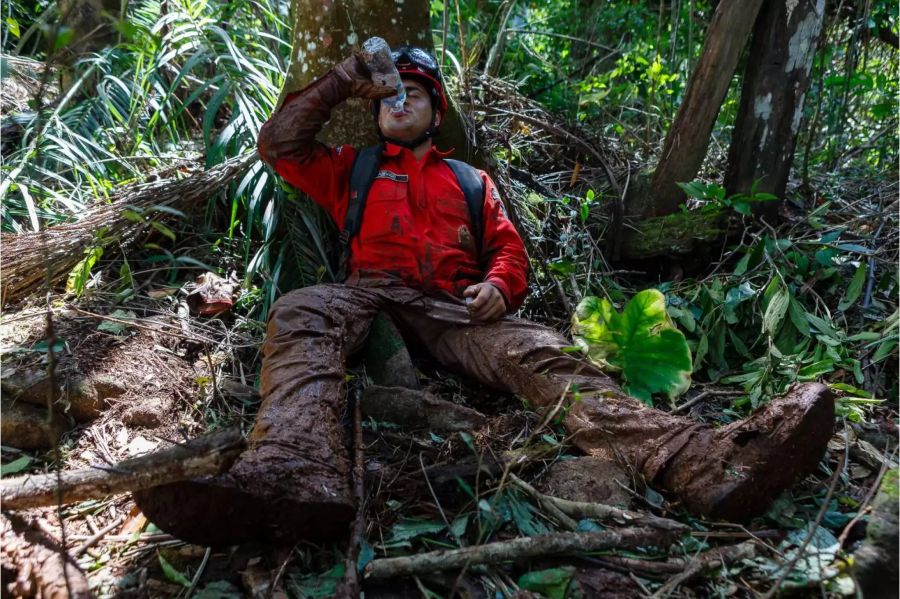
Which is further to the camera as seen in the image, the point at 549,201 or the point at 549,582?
the point at 549,201

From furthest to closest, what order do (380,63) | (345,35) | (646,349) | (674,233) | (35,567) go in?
(674,233)
(345,35)
(380,63)
(646,349)
(35,567)

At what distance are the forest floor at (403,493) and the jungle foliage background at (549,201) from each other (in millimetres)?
171

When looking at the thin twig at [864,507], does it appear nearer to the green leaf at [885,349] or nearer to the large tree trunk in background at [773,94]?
the green leaf at [885,349]

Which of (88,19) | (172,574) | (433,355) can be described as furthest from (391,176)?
(88,19)

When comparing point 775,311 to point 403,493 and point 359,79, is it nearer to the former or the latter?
point 403,493

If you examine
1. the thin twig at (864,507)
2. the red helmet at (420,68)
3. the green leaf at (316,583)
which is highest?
the red helmet at (420,68)

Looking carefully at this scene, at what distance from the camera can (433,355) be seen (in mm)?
2990

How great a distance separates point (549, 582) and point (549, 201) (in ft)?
8.70

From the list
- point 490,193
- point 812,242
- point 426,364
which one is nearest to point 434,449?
point 426,364

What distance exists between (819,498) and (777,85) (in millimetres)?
2287

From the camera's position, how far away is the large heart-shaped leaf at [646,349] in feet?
8.55

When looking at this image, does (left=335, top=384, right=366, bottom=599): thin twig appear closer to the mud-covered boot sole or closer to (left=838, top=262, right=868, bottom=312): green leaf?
the mud-covered boot sole

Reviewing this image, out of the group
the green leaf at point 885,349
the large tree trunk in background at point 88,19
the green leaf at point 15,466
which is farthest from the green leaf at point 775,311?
the large tree trunk in background at point 88,19

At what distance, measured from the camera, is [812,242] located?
3316mm
